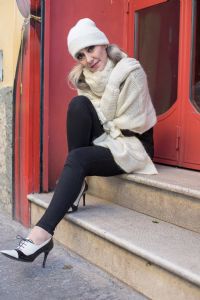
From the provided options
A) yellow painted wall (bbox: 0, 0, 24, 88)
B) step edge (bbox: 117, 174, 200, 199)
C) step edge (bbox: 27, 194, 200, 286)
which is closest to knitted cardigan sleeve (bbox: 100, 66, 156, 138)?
step edge (bbox: 117, 174, 200, 199)

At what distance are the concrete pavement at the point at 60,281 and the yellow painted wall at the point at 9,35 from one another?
4.82 ft

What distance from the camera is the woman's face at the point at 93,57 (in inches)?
112

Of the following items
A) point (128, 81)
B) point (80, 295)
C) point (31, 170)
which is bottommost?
point (80, 295)

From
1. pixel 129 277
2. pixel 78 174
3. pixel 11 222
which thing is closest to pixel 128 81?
pixel 78 174

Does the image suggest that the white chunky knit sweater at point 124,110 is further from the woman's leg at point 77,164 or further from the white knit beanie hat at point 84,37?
the white knit beanie hat at point 84,37

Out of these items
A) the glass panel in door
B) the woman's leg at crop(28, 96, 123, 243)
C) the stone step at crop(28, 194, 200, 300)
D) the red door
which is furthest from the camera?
the glass panel in door

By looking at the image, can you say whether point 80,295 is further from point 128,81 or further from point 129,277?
point 128,81

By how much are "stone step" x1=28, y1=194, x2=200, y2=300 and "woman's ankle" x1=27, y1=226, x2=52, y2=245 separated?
258 millimetres

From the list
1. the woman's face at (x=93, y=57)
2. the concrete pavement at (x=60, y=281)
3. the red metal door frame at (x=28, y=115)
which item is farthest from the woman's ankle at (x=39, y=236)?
the woman's face at (x=93, y=57)

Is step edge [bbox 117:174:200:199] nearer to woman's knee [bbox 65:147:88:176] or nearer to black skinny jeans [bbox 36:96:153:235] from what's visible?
black skinny jeans [bbox 36:96:153:235]

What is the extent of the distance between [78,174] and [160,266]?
721 mm

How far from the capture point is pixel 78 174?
99.8 inches

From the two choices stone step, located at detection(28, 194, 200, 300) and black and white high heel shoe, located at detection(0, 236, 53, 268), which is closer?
stone step, located at detection(28, 194, 200, 300)

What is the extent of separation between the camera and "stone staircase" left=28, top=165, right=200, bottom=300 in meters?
2.05
